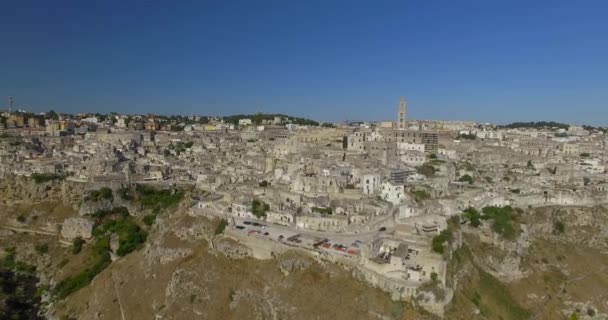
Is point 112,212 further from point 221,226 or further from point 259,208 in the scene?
point 259,208

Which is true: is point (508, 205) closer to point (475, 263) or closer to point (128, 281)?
point (475, 263)

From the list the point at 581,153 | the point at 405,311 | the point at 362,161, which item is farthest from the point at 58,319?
the point at 581,153

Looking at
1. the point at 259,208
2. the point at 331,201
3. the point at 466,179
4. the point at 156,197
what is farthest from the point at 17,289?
the point at 466,179

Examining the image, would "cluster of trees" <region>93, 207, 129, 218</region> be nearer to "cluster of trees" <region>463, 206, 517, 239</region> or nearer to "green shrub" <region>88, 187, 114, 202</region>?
"green shrub" <region>88, 187, 114, 202</region>

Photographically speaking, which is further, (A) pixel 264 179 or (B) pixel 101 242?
(A) pixel 264 179

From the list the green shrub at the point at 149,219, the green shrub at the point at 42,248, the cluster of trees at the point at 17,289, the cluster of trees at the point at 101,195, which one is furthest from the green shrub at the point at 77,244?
the green shrub at the point at 149,219

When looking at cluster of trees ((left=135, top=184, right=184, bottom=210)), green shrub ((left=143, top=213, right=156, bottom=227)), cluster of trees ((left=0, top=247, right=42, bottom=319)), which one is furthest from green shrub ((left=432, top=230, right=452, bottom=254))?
cluster of trees ((left=0, top=247, right=42, bottom=319))

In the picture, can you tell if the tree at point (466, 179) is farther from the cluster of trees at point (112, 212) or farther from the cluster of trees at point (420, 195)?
the cluster of trees at point (112, 212)
